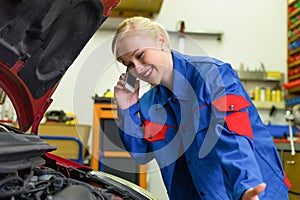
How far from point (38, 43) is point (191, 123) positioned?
0.59 m

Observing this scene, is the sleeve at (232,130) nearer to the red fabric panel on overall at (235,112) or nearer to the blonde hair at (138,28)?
the red fabric panel on overall at (235,112)

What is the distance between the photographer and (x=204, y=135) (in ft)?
4.11

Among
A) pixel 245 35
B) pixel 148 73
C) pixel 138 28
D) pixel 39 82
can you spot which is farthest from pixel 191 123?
pixel 245 35

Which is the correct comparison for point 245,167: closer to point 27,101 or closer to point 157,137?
point 157,137

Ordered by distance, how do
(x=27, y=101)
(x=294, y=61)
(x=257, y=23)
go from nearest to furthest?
(x=27, y=101) < (x=294, y=61) < (x=257, y=23)

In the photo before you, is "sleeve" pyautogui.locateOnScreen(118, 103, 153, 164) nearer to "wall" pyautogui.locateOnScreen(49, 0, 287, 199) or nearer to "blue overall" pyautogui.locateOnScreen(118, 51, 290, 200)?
"blue overall" pyautogui.locateOnScreen(118, 51, 290, 200)

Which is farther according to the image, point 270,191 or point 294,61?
point 294,61

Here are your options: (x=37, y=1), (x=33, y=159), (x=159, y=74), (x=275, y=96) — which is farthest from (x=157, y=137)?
(x=275, y=96)

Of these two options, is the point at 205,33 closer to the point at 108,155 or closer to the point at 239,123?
the point at 108,155

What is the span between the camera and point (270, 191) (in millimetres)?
1256

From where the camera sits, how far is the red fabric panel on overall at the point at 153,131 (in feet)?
4.74

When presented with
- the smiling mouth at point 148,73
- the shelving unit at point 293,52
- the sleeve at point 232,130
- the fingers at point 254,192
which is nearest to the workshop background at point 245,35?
the shelving unit at point 293,52

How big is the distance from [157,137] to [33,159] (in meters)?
0.63

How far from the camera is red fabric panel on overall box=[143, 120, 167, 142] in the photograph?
144cm
